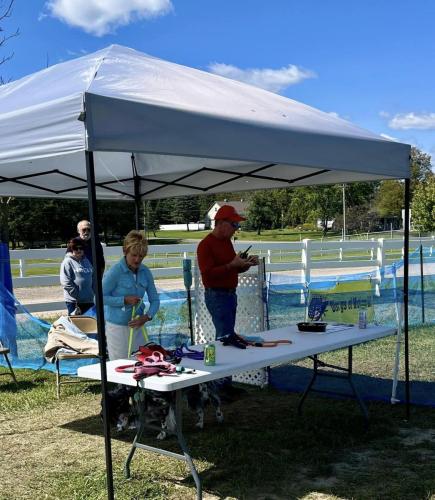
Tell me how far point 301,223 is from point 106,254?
69.8 meters

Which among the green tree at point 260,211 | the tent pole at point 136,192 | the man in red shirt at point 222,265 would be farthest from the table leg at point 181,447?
the green tree at point 260,211

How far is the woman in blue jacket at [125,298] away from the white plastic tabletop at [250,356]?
2.07 ft

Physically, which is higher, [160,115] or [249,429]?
[160,115]

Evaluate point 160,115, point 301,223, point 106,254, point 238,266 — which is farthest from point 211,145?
point 301,223

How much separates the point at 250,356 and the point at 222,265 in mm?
1452

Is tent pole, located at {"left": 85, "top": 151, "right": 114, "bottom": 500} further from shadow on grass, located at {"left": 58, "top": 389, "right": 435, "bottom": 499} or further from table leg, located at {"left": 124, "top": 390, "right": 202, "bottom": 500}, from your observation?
shadow on grass, located at {"left": 58, "top": 389, "right": 435, "bottom": 499}

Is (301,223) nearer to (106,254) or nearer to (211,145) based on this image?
(106,254)

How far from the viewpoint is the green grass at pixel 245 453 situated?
12.6ft

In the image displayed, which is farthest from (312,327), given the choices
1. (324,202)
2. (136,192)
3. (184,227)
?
(184,227)

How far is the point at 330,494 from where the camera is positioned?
376 centimetres

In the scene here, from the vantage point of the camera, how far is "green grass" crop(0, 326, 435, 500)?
3.85 meters

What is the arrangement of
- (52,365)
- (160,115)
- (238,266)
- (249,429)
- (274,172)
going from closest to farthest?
(160,115)
(249,429)
(238,266)
(274,172)
(52,365)

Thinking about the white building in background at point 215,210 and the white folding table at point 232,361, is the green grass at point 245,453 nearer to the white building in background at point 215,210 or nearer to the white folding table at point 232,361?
the white folding table at point 232,361

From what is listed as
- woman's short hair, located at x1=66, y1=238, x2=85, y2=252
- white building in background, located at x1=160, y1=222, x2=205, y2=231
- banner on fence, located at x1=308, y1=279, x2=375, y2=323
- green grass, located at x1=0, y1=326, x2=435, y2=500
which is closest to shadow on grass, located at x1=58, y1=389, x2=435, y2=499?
green grass, located at x1=0, y1=326, x2=435, y2=500
